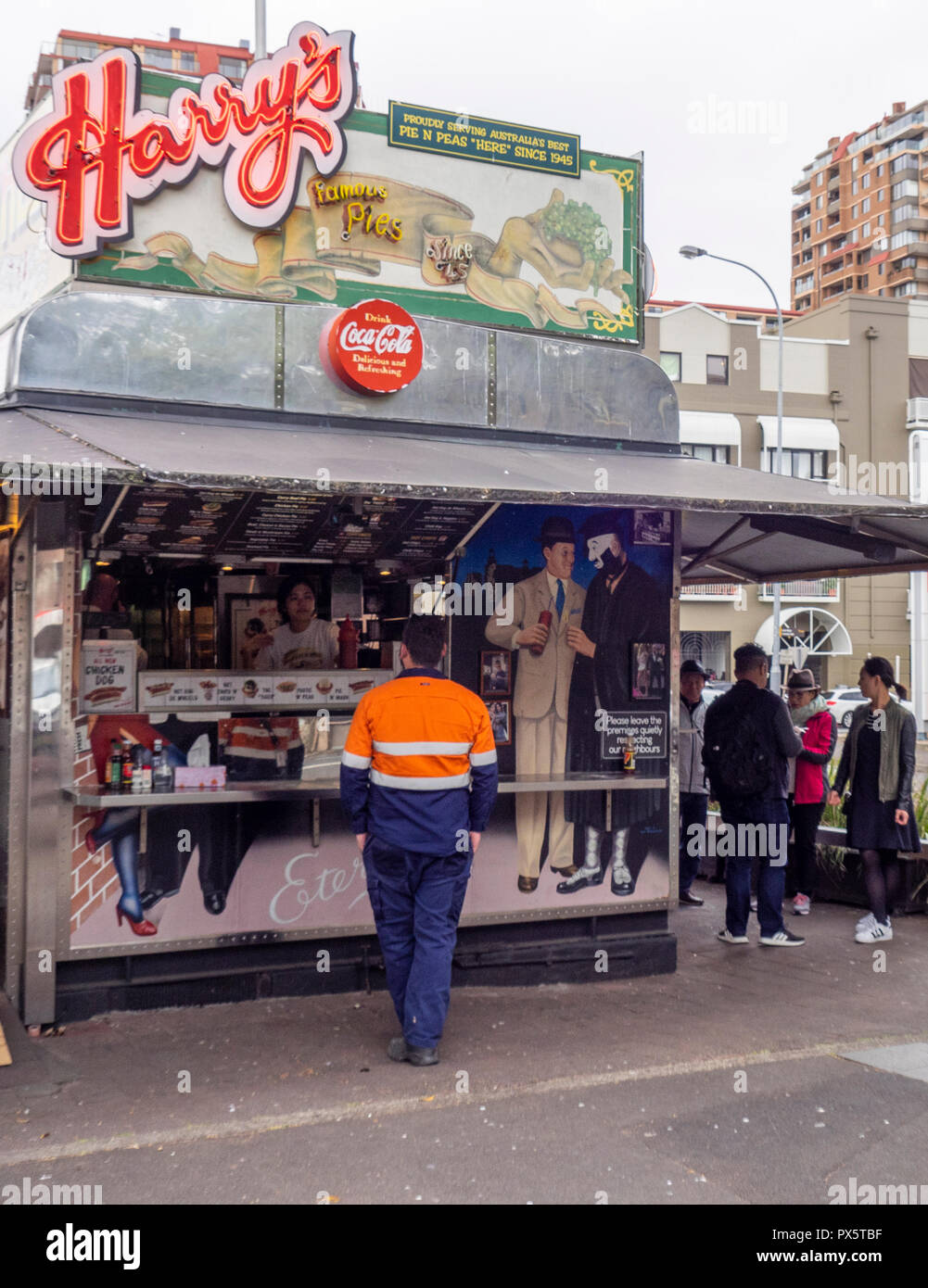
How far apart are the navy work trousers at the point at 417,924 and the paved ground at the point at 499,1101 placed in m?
0.28

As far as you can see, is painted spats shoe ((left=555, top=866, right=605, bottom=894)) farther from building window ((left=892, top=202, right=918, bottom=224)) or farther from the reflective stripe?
building window ((left=892, top=202, right=918, bottom=224))

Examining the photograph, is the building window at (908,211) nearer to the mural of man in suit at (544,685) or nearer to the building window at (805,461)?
the building window at (805,461)

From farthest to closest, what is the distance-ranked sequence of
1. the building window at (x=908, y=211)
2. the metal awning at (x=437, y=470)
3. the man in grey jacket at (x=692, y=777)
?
1. the building window at (x=908, y=211)
2. the man in grey jacket at (x=692, y=777)
3. the metal awning at (x=437, y=470)

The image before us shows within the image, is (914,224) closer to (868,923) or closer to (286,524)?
(868,923)

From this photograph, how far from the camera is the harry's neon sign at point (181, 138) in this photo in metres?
6.27

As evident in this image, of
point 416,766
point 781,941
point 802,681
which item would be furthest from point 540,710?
point 802,681

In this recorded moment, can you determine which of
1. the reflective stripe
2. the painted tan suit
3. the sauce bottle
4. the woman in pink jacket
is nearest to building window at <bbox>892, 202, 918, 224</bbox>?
the woman in pink jacket

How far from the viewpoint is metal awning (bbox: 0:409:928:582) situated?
16.9ft

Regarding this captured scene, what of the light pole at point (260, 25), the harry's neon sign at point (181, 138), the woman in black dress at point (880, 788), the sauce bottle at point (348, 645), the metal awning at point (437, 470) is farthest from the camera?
the light pole at point (260, 25)

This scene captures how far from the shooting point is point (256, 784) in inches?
253

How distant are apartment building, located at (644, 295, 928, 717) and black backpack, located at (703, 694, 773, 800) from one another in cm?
3303

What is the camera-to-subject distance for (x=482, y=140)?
7.38 meters

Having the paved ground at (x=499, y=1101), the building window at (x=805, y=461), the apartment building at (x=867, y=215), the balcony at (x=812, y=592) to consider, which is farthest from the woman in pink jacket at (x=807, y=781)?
the apartment building at (x=867, y=215)

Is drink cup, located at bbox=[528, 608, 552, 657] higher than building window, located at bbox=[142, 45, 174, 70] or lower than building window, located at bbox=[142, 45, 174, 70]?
lower
